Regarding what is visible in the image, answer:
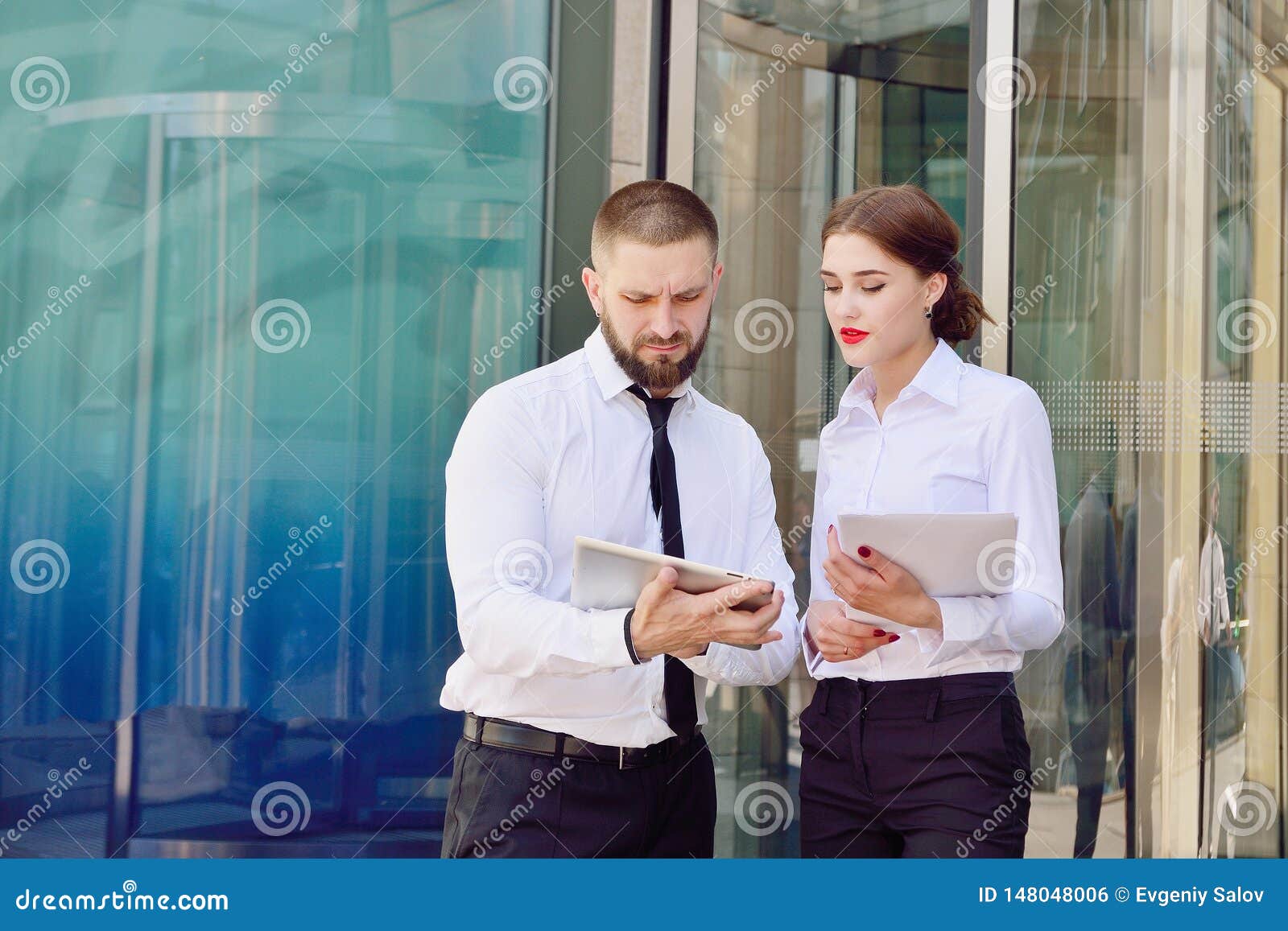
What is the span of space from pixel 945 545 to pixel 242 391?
2508 mm

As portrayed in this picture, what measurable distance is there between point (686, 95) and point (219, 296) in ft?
5.63

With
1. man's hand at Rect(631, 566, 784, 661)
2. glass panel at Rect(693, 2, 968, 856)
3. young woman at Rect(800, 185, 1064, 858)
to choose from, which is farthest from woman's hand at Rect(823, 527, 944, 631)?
glass panel at Rect(693, 2, 968, 856)

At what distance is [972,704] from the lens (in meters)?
2.23

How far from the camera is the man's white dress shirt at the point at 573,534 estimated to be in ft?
7.07

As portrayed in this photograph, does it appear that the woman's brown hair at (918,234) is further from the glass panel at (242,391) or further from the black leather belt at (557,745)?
the glass panel at (242,391)

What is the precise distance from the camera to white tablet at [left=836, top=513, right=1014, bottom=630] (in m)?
2.02

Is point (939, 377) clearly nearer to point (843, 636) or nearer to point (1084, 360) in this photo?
point (843, 636)

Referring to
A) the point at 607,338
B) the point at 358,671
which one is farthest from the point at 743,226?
the point at 358,671

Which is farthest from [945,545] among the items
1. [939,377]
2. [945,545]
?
[939,377]

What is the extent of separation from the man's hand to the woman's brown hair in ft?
2.59

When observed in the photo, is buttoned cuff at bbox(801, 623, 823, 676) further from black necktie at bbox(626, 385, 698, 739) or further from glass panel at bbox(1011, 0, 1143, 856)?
glass panel at bbox(1011, 0, 1143, 856)

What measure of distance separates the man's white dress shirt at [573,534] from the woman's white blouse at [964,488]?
0.22m

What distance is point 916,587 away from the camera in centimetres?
214

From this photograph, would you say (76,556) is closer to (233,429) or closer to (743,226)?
(233,429)
